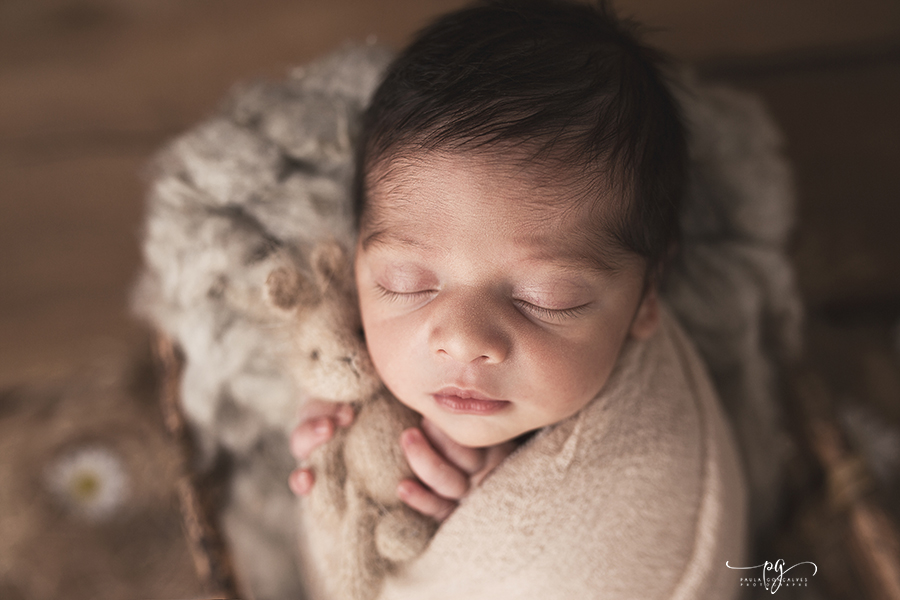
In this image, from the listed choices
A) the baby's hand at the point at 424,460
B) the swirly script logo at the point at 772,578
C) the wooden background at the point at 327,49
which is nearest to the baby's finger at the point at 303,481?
the baby's hand at the point at 424,460

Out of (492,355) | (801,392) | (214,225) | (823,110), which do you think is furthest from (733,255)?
(214,225)

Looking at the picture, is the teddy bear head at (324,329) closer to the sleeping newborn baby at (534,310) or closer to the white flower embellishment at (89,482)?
the sleeping newborn baby at (534,310)

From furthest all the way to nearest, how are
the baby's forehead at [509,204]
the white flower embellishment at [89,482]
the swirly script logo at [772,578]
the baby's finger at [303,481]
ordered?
the white flower embellishment at [89,482], the swirly script logo at [772,578], the baby's finger at [303,481], the baby's forehead at [509,204]

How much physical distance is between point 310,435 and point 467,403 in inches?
8.5

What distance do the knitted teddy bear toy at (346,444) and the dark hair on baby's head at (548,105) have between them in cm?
12

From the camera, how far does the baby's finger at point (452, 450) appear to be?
32.1 inches

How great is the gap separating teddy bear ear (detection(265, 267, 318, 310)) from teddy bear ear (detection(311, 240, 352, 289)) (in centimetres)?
3

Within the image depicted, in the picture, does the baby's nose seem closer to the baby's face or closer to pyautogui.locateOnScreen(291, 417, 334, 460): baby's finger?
the baby's face

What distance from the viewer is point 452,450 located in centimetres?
82

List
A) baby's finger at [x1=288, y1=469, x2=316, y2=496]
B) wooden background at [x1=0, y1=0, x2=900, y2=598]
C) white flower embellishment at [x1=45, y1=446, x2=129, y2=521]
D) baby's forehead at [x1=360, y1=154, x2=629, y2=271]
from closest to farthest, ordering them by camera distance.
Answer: baby's forehead at [x1=360, y1=154, x2=629, y2=271]
baby's finger at [x1=288, y1=469, x2=316, y2=496]
white flower embellishment at [x1=45, y1=446, x2=129, y2=521]
wooden background at [x1=0, y1=0, x2=900, y2=598]

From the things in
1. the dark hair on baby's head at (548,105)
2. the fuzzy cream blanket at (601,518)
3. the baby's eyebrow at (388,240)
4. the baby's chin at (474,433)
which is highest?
the dark hair on baby's head at (548,105)

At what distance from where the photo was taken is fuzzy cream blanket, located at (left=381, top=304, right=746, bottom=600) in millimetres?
747

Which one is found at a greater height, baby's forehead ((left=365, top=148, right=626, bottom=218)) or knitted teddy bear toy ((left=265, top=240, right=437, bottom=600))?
baby's forehead ((left=365, top=148, right=626, bottom=218))

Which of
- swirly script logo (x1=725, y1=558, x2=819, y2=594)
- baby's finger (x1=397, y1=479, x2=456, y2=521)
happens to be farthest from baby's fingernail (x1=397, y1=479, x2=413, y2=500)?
swirly script logo (x1=725, y1=558, x2=819, y2=594)
